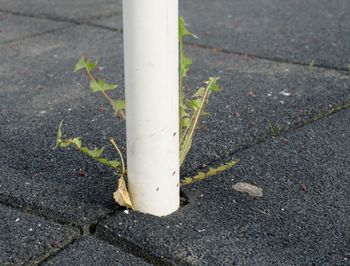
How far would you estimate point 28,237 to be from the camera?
207 centimetres

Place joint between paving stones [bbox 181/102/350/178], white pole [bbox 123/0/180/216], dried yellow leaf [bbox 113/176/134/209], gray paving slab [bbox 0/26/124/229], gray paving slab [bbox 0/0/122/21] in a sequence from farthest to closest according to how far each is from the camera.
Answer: gray paving slab [bbox 0/0/122/21]
joint between paving stones [bbox 181/102/350/178]
gray paving slab [bbox 0/26/124/229]
dried yellow leaf [bbox 113/176/134/209]
white pole [bbox 123/0/180/216]

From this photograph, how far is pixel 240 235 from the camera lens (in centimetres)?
208

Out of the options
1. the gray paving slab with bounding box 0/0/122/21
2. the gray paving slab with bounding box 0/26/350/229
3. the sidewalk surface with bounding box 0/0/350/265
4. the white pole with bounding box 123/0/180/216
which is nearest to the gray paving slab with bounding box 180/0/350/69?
the sidewalk surface with bounding box 0/0/350/265

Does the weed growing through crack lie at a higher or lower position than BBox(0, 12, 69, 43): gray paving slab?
higher

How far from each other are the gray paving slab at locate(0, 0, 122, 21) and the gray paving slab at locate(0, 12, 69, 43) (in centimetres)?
17

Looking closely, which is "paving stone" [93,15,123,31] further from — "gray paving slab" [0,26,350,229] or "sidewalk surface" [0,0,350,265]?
"gray paving slab" [0,26,350,229]

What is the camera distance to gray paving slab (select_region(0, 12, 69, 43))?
4859mm

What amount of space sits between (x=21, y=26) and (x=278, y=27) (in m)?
2.03

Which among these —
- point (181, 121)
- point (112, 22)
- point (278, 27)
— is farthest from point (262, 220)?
point (112, 22)

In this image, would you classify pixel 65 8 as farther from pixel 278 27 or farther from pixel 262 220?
pixel 262 220

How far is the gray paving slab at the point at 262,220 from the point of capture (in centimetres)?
198

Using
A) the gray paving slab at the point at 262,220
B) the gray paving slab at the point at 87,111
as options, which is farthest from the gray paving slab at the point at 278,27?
the gray paving slab at the point at 262,220

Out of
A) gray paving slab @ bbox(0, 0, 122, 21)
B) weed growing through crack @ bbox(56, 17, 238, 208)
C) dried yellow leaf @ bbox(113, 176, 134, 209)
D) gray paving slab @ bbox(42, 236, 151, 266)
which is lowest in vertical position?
gray paving slab @ bbox(0, 0, 122, 21)

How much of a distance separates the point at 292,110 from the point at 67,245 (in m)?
1.54
